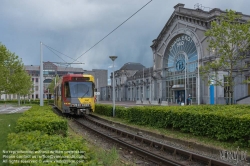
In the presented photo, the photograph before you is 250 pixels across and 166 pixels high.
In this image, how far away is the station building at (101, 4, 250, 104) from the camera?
49.4 metres

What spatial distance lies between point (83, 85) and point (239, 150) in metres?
16.5

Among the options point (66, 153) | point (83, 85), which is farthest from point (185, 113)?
point (83, 85)

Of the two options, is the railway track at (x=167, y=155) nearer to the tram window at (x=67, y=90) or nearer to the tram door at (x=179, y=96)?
the tram window at (x=67, y=90)

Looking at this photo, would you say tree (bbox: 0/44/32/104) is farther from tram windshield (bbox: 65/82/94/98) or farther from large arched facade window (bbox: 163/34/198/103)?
large arched facade window (bbox: 163/34/198/103)

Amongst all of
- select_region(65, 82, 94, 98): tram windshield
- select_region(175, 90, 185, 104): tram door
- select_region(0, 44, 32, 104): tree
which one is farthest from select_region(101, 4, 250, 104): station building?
select_region(0, 44, 32, 104): tree

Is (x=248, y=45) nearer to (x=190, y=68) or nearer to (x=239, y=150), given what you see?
(x=239, y=150)

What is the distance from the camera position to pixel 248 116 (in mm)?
10664

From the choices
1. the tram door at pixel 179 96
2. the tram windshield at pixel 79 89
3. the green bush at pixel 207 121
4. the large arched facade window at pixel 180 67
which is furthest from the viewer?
the tram door at pixel 179 96

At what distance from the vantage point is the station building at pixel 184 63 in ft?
162

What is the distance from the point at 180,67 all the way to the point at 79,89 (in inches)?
1618

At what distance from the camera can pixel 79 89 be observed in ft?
79.6

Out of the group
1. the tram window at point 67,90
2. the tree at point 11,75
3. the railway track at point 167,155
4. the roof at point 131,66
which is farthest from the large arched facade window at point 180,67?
the railway track at point 167,155

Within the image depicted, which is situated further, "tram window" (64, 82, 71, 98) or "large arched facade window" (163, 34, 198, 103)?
"large arched facade window" (163, 34, 198, 103)

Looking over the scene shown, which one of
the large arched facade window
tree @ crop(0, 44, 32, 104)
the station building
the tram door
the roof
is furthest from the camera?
the roof
